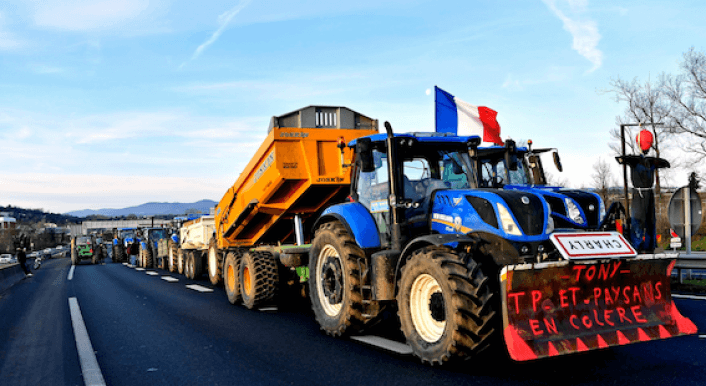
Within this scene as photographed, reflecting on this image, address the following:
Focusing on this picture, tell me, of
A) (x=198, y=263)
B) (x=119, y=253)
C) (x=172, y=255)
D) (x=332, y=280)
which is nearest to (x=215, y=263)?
(x=198, y=263)

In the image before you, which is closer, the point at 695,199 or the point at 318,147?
the point at 318,147

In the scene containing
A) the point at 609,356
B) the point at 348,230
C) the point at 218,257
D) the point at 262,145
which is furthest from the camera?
the point at 218,257

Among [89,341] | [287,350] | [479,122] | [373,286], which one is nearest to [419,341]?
[373,286]

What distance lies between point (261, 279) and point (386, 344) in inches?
161

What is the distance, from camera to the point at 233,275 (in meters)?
11.4

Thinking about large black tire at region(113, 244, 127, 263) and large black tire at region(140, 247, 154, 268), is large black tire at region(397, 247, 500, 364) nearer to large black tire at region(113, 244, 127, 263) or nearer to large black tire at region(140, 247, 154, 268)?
large black tire at region(140, 247, 154, 268)

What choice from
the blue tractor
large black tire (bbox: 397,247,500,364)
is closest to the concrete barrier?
the blue tractor

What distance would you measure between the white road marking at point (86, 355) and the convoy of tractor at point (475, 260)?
2.69m

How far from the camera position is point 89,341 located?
7578 millimetres

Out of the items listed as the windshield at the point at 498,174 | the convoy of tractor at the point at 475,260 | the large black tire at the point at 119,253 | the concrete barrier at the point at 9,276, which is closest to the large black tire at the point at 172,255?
the concrete barrier at the point at 9,276

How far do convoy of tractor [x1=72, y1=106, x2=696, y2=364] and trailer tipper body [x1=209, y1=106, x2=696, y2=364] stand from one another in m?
0.01

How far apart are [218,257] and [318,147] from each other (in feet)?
19.5

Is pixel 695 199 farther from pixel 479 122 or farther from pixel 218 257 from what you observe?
pixel 218 257

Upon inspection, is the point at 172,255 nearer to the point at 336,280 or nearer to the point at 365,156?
the point at 336,280
